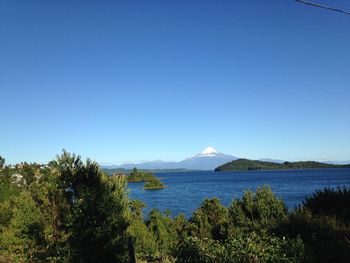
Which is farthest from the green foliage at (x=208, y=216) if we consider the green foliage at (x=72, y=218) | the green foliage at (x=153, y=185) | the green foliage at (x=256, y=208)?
the green foliage at (x=153, y=185)

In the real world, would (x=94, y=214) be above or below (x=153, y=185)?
above

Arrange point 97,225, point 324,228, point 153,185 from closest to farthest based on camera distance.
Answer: point 324,228, point 97,225, point 153,185

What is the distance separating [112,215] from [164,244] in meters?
16.4

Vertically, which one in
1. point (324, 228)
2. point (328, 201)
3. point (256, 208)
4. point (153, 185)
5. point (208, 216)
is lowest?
point (153, 185)

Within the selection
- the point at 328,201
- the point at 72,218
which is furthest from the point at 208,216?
the point at 72,218

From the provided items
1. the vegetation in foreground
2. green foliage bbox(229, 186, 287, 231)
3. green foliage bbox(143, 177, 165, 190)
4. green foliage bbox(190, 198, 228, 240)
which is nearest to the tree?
the vegetation in foreground

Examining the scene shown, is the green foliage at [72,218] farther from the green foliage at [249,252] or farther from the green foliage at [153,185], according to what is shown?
the green foliage at [153,185]

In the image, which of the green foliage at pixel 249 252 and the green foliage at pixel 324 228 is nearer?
the green foliage at pixel 249 252

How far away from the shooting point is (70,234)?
48.2 ft

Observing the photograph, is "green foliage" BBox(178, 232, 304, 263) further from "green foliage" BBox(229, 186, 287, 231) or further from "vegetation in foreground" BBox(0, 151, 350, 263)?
"green foliage" BBox(229, 186, 287, 231)

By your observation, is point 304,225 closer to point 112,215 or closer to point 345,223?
point 345,223

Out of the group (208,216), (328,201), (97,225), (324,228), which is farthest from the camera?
(208,216)

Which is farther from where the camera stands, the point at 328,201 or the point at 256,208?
the point at 256,208

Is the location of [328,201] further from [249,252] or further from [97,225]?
[249,252]
